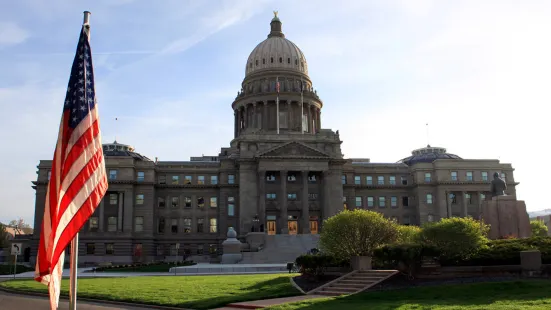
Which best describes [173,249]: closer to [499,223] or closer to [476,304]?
[499,223]

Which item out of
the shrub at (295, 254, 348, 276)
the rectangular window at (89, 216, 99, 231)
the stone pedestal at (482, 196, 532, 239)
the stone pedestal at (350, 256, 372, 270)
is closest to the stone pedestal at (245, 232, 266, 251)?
the rectangular window at (89, 216, 99, 231)

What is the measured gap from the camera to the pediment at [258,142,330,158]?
8406cm

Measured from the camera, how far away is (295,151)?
3344 inches

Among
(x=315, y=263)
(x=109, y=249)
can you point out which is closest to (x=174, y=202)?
(x=109, y=249)

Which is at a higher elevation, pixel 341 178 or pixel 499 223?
pixel 341 178

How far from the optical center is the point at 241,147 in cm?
8662

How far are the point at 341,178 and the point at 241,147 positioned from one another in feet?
54.6

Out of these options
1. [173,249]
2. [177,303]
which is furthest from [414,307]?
[173,249]

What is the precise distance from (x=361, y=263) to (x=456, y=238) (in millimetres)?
5904

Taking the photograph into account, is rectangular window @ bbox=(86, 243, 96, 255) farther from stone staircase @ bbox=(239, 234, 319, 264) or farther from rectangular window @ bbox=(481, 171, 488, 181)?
rectangular window @ bbox=(481, 171, 488, 181)

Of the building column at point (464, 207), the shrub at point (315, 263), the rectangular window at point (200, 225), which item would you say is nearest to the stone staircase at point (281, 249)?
the rectangular window at point (200, 225)

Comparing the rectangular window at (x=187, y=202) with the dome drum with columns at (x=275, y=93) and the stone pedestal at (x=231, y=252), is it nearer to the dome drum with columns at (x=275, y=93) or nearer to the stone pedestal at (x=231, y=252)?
the dome drum with columns at (x=275, y=93)

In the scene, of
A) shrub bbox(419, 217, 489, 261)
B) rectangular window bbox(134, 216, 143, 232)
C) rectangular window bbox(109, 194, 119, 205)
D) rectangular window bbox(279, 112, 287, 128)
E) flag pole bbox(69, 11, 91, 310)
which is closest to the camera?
flag pole bbox(69, 11, 91, 310)

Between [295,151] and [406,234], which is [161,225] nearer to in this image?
[295,151]
